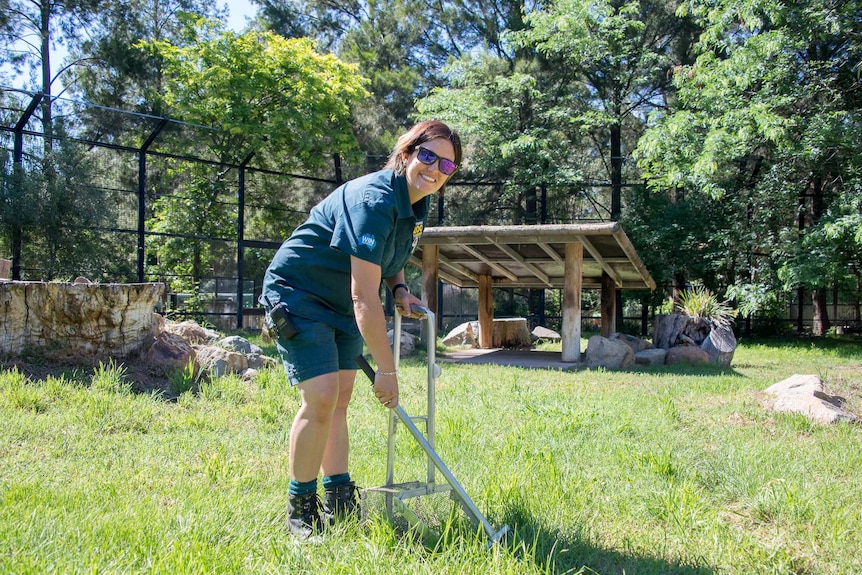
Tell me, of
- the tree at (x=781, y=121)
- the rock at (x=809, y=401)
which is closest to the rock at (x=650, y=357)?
the rock at (x=809, y=401)

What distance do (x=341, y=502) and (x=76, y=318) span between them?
4.25 metres

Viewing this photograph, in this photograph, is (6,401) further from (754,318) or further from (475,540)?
(754,318)

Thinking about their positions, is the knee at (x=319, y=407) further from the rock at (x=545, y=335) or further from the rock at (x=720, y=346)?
the rock at (x=545, y=335)

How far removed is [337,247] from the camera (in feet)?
8.23

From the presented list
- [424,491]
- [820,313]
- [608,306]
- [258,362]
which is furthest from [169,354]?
[820,313]

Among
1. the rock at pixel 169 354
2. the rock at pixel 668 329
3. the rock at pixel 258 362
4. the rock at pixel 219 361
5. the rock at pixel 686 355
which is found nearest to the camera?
the rock at pixel 169 354

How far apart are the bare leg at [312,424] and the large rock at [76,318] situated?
13.4ft

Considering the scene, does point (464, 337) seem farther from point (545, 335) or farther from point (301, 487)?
point (301, 487)

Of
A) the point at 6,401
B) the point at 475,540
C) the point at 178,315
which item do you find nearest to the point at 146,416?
the point at 6,401

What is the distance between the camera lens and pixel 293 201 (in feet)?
60.3

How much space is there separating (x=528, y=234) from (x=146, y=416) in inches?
240

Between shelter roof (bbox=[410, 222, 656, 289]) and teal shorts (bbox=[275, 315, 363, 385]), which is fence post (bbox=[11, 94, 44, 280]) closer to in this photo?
shelter roof (bbox=[410, 222, 656, 289])

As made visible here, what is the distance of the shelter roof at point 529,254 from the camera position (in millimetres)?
9562

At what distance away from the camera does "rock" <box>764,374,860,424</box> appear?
5.21m
